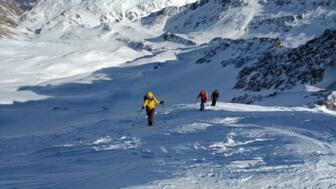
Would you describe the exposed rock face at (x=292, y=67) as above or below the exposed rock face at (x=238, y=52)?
below

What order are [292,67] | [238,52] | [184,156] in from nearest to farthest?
[184,156] → [292,67] → [238,52]

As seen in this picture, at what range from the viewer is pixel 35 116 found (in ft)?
156

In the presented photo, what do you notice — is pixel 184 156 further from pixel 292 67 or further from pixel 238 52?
pixel 238 52

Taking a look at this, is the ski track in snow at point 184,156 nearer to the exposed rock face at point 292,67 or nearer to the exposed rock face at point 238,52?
the exposed rock face at point 292,67

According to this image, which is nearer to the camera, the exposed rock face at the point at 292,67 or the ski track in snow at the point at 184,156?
the ski track in snow at the point at 184,156

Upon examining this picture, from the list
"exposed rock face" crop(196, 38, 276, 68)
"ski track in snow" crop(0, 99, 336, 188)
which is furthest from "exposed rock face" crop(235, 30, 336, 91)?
"ski track in snow" crop(0, 99, 336, 188)

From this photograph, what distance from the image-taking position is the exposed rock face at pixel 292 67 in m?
51.5

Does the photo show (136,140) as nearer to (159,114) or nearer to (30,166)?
(30,166)

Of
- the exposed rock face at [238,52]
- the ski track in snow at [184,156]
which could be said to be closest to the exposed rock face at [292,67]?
the exposed rock face at [238,52]

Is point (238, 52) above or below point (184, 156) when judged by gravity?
above

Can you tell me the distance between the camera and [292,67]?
55.1 metres

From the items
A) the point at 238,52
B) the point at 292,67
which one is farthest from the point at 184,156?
the point at 238,52

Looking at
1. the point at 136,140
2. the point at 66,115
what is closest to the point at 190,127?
the point at 136,140

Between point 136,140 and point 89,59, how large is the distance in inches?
4879
